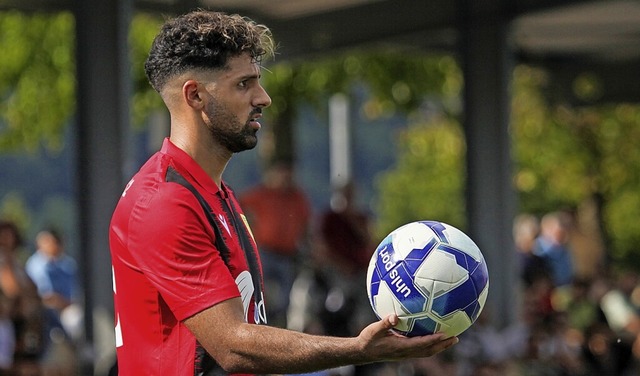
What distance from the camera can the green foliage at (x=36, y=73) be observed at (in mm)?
23719

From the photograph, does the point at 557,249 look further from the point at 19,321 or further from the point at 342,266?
the point at 19,321

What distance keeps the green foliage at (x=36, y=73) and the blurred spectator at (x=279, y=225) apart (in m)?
9.05

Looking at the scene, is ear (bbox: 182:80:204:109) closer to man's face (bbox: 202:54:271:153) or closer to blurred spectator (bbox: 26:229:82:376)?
man's face (bbox: 202:54:271:153)

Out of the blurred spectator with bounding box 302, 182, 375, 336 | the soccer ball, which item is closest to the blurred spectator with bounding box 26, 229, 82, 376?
the blurred spectator with bounding box 302, 182, 375, 336

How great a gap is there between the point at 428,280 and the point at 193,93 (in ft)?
3.23

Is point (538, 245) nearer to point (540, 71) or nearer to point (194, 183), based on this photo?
point (540, 71)

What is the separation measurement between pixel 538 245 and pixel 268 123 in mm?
5322

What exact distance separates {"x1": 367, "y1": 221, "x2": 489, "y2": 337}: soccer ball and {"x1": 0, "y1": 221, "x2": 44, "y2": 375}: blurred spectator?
743 cm

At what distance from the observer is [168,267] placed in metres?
4.06

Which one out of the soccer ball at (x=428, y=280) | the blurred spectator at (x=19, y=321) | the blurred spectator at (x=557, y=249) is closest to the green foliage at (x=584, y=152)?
the blurred spectator at (x=557, y=249)

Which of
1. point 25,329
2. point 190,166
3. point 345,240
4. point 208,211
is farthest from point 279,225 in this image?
point 208,211

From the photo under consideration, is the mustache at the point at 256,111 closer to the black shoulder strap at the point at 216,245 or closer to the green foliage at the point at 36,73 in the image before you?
the black shoulder strap at the point at 216,245

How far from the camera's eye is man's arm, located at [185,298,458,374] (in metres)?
3.93

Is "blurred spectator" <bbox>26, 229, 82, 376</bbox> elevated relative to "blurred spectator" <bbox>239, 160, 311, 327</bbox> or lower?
lower
